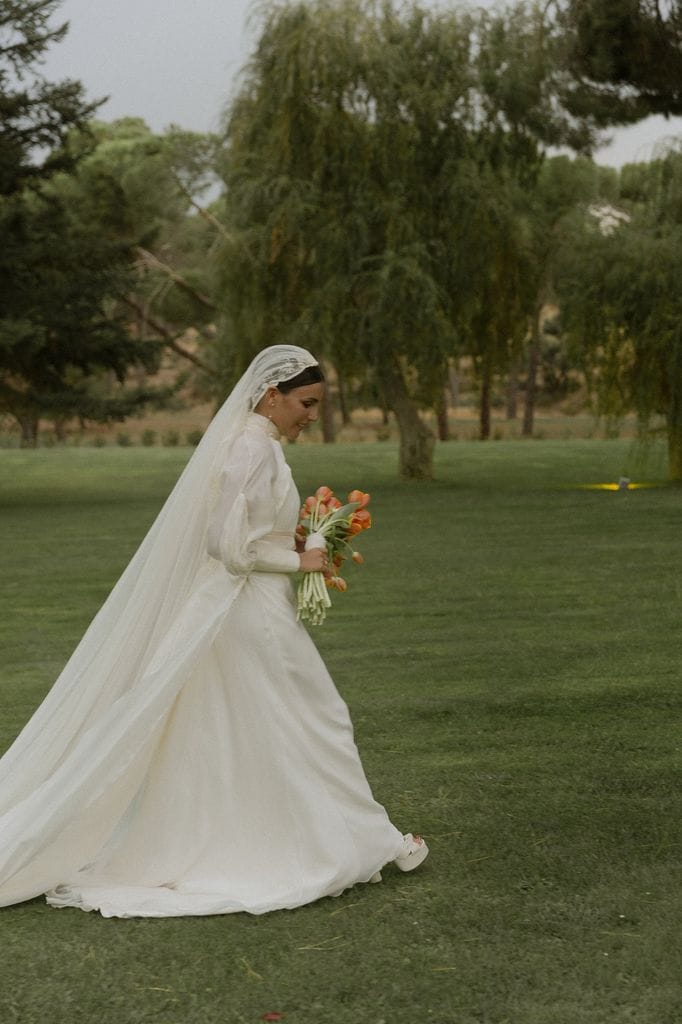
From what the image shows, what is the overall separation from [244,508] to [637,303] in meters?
21.0

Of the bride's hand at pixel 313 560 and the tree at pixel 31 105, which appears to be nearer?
the bride's hand at pixel 313 560

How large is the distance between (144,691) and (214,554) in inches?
20.4

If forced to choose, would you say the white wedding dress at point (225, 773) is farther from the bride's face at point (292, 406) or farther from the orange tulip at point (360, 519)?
the orange tulip at point (360, 519)

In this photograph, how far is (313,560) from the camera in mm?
5117

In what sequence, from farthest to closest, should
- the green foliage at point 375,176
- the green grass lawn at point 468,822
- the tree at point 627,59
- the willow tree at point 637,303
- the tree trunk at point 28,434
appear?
1. the tree trunk at point 28,434
2. the green foliage at point 375,176
3. the willow tree at point 637,303
4. the tree at point 627,59
5. the green grass lawn at point 468,822

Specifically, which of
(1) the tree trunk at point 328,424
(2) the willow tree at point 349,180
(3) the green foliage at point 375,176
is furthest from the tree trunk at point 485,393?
(1) the tree trunk at point 328,424

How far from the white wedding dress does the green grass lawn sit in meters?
0.15

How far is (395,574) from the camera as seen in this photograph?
1475 cm

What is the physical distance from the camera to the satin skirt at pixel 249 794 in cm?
486

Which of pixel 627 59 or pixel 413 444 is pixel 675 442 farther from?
pixel 627 59

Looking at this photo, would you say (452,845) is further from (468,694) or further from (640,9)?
(640,9)

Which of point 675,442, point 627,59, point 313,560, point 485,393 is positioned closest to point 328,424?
point 485,393

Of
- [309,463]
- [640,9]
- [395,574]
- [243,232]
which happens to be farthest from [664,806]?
[309,463]

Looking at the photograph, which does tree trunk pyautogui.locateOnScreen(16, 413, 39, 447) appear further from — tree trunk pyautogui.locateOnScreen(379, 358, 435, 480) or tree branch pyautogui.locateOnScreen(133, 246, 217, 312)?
tree trunk pyautogui.locateOnScreen(379, 358, 435, 480)
